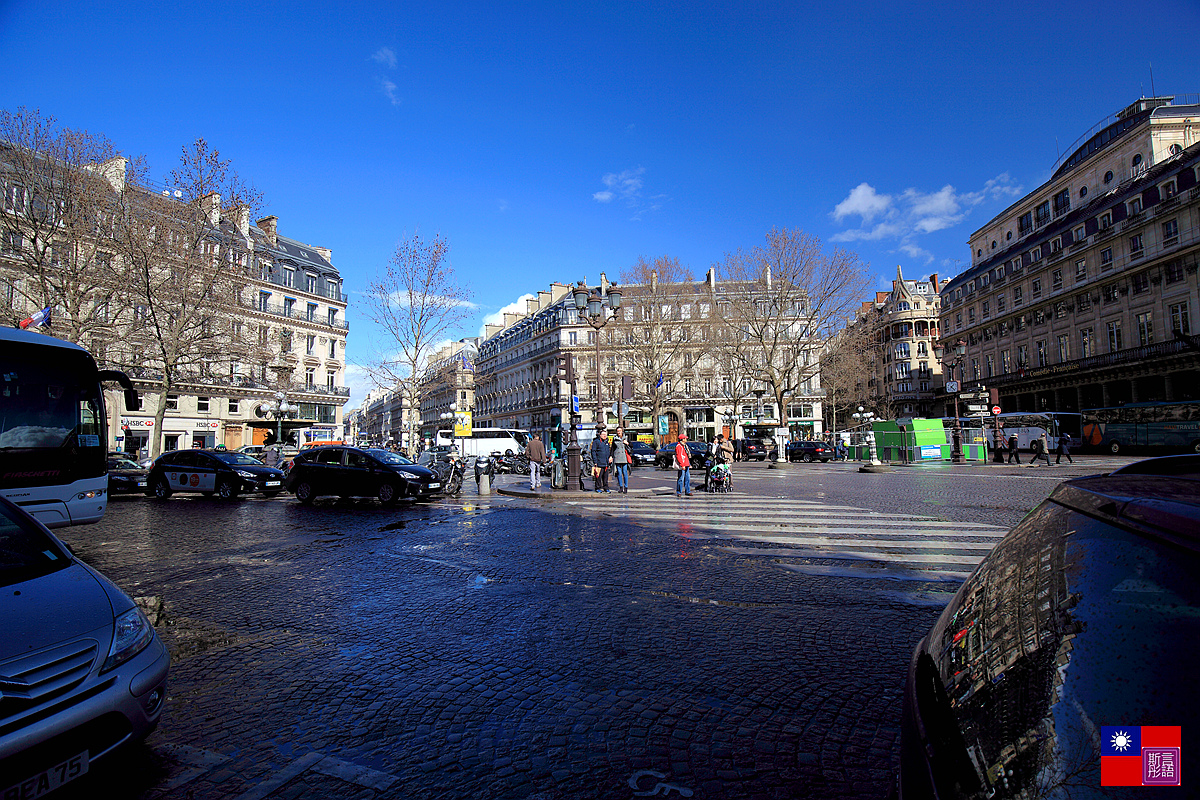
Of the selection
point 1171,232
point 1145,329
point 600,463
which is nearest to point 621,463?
point 600,463

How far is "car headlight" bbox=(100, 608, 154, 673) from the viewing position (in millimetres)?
2693

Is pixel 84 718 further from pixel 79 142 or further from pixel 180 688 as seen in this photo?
pixel 79 142

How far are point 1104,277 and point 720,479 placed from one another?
43249 millimetres

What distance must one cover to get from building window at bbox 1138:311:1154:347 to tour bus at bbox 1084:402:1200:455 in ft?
20.4

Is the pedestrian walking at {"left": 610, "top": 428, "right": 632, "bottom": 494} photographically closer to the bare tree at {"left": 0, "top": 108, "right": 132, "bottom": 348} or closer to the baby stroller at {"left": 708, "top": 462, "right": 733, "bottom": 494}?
the baby stroller at {"left": 708, "top": 462, "right": 733, "bottom": 494}

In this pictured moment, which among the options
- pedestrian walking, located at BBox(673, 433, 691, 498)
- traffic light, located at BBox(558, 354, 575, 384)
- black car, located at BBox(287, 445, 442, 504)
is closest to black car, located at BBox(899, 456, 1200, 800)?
pedestrian walking, located at BBox(673, 433, 691, 498)

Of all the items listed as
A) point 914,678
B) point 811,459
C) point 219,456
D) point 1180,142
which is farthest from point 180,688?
point 1180,142

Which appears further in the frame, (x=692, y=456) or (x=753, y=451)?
(x=753, y=451)

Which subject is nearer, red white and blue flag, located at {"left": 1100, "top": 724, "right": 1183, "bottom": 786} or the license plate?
red white and blue flag, located at {"left": 1100, "top": 724, "right": 1183, "bottom": 786}

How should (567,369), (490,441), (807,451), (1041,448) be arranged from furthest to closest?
(807,451) → (490,441) → (1041,448) → (567,369)

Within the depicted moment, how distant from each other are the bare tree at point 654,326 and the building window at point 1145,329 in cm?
3017

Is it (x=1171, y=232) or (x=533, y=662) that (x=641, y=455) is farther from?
(x=1171, y=232)

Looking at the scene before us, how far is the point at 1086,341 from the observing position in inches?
1735

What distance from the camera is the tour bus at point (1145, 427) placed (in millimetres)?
29234
